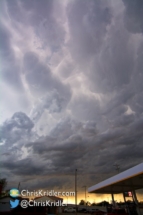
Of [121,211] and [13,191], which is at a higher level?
[13,191]

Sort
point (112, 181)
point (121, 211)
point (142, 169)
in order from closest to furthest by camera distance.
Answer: point (142, 169) < point (112, 181) < point (121, 211)

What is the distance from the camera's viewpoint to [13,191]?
2939cm

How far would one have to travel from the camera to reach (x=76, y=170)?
4609 centimetres

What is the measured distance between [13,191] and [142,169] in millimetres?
25976

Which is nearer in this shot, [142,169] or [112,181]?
[142,169]

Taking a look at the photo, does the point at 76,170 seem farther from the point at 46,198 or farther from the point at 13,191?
the point at 13,191

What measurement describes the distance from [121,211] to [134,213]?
184cm

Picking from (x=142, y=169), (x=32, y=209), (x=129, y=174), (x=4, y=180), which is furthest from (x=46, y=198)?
(x=4, y=180)

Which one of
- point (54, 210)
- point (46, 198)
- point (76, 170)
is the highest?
point (76, 170)

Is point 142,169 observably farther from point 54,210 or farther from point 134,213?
point 54,210

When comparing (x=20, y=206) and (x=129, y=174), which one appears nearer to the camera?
(x=129, y=174)

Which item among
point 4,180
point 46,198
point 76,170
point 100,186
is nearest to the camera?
point 100,186

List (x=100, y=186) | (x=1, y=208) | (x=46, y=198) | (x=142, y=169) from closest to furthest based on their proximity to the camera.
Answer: (x=142, y=169)
(x=100, y=186)
(x=1, y=208)
(x=46, y=198)

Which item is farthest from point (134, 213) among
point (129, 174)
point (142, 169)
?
point (142, 169)
